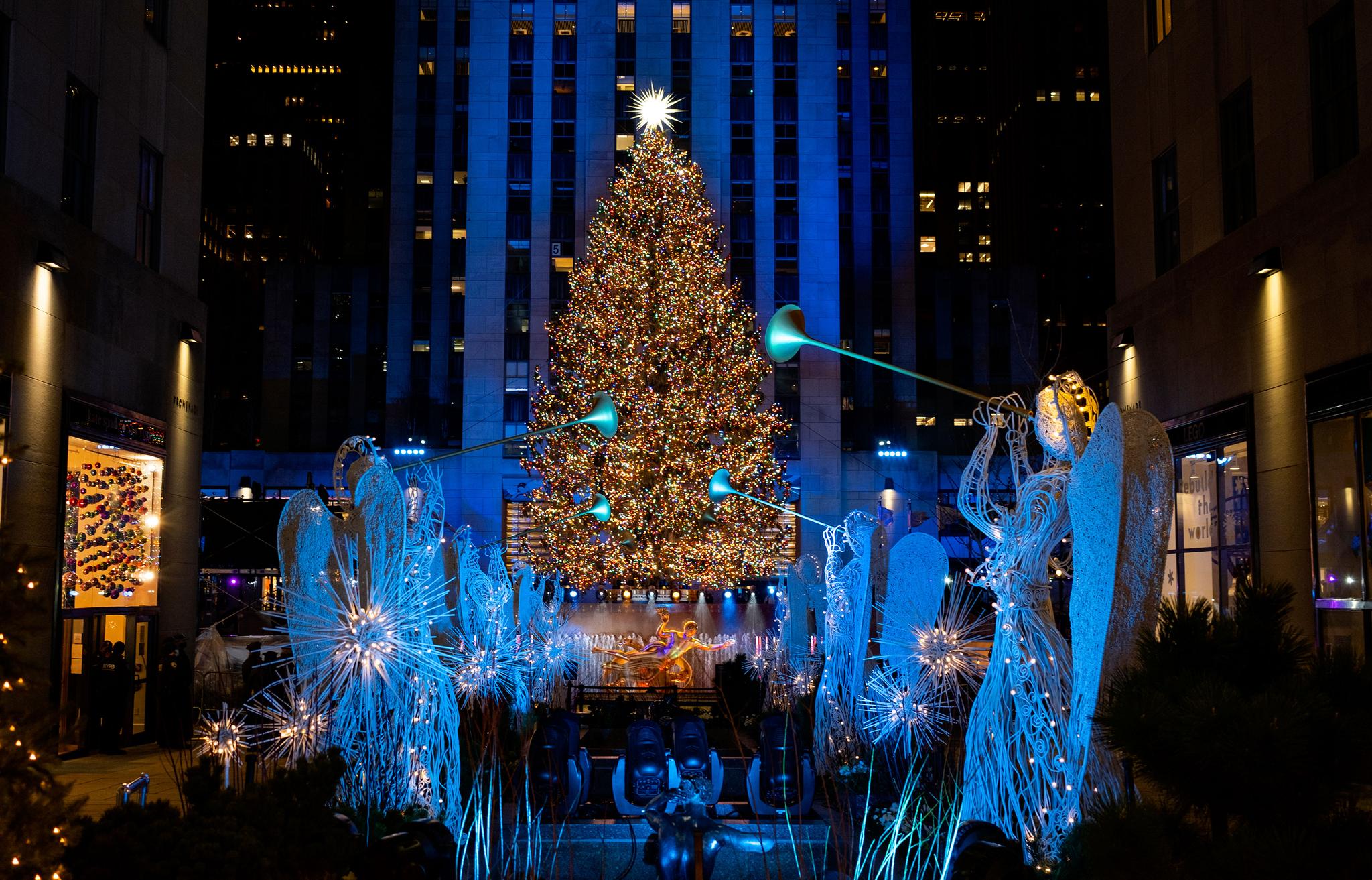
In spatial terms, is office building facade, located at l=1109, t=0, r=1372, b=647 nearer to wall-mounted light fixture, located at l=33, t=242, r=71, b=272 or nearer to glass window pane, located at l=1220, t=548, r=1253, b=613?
glass window pane, located at l=1220, t=548, r=1253, b=613

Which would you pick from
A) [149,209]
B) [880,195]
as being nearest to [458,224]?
[880,195]

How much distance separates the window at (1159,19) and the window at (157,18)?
15.2 meters

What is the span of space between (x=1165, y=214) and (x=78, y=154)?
15.4 m

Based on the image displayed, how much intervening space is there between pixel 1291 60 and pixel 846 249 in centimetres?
3291

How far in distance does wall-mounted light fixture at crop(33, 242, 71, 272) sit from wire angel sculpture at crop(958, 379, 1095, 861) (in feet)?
36.7

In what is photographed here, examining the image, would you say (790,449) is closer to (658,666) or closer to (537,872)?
(658,666)

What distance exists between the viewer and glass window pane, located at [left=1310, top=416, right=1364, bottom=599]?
1209cm

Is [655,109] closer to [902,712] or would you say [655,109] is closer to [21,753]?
[902,712]

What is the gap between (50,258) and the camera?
13.5m

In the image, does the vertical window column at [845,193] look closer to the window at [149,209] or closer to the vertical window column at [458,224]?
the vertical window column at [458,224]

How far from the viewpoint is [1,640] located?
383cm

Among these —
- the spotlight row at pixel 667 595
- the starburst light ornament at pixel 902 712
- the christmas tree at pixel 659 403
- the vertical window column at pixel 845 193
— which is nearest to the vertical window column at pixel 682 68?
the vertical window column at pixel 845 193

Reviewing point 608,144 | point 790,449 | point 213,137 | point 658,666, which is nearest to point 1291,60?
point 658,666

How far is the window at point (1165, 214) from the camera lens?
57.1ft
